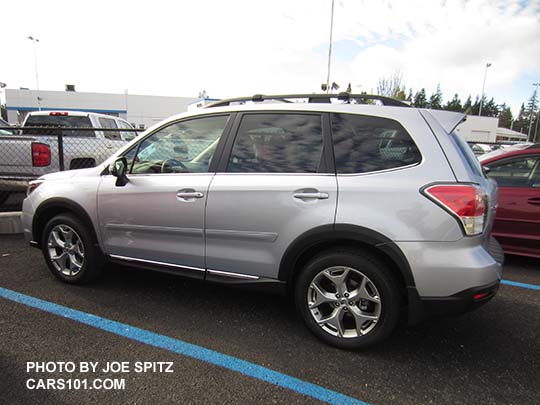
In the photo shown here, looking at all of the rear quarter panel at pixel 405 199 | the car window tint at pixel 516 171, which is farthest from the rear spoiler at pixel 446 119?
the car window tint at pixel 516 171

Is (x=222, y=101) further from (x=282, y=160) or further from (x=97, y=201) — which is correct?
(x=97, y=201)

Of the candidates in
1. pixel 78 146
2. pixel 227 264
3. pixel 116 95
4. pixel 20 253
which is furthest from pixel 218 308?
pixel 116 95

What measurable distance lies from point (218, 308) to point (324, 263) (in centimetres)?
122

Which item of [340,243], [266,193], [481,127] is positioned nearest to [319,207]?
[340,243]

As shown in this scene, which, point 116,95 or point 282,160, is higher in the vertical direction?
point 116,95

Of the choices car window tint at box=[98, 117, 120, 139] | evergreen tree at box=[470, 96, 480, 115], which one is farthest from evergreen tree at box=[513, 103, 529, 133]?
car window tint at box=[98, 117, 120, 139]

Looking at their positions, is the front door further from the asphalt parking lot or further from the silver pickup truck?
the silver pickup truck

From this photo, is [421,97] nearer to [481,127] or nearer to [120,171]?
[481,127]

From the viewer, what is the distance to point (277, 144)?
2807 millimetres

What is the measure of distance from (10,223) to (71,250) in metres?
2.76

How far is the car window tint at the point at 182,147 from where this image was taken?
3.06 m

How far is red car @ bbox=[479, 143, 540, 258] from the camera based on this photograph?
4.27 meters

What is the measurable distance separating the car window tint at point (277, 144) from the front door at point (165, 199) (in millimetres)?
237

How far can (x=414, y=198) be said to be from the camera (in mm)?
2301
